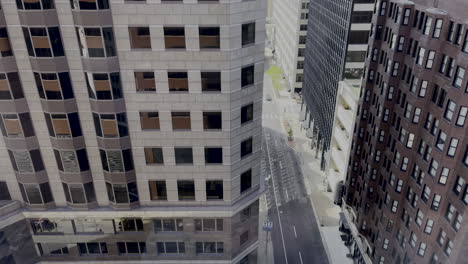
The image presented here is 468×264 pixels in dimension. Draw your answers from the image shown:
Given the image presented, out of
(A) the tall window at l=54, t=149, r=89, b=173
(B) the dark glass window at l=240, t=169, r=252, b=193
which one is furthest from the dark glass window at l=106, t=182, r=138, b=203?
(B) the dark glass window at l=240, t=169, r=252, b=193

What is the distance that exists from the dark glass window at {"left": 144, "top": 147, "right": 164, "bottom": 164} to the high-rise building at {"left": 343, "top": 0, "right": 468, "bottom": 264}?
98.3ft

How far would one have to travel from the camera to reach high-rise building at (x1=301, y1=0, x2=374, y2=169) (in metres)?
65.8

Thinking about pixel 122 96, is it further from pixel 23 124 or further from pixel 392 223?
pixel 392 223

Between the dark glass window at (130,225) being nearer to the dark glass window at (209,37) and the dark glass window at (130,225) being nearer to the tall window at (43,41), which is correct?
the tall window at (43,41)

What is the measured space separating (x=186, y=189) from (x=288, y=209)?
38.4 meters

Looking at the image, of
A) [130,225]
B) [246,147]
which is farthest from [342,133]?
[130,225]

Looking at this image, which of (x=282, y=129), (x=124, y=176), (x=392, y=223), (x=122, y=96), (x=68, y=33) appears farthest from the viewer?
(x=282, y=129)

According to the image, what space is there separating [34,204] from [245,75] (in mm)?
27288

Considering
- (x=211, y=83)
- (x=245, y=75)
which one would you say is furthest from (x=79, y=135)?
(x=245, y=75)

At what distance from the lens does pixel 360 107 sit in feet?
185

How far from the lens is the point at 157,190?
37.1m

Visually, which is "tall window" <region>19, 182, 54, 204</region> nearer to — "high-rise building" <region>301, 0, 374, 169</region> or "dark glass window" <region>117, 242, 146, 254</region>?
"dark glass window" <region>117, 242, 146, 254</region>

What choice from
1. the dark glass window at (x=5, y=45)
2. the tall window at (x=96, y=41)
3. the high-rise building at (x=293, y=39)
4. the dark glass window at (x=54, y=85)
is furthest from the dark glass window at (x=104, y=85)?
the high-rise building at (x=293, y=39)

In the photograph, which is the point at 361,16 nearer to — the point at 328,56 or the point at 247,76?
the point at 328,56
